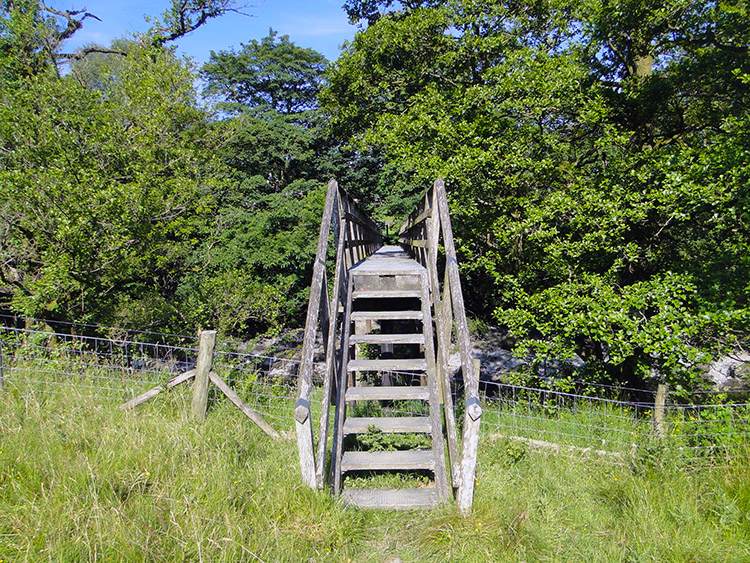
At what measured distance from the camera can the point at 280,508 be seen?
299cm

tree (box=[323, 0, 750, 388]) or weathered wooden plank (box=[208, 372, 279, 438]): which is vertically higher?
tree (box=[323, 0, 750, 388])

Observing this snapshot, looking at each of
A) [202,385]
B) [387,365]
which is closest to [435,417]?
[387,365]

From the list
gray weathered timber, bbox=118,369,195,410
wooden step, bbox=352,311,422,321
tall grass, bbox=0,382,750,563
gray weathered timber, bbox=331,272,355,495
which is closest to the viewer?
tall grass, bbox=0,382,750,563

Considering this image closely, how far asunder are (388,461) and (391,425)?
321mm

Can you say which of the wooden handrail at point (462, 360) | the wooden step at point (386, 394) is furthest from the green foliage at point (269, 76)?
the wooden step at point (386, 394)

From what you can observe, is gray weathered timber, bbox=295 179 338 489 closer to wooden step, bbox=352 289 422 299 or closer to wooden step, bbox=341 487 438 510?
wooden step, bbox=341 487 438 510

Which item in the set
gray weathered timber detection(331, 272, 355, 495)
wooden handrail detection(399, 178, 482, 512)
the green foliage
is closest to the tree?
wooden handrail detection(399, 178, 482, 512)

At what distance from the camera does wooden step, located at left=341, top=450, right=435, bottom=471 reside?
3.45 m

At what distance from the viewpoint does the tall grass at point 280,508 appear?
260 cm

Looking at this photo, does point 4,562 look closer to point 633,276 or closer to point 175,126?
point 633,276

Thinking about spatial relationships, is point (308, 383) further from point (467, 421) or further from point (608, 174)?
point (608, 174)

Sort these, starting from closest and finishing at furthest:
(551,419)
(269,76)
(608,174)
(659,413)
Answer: (551,419)
(659,413)
(608,174)
(269,76)

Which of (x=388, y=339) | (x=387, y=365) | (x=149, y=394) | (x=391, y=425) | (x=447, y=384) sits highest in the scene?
(x=388, y=339)

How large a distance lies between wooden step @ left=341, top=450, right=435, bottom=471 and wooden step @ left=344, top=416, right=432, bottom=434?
0.62ft
